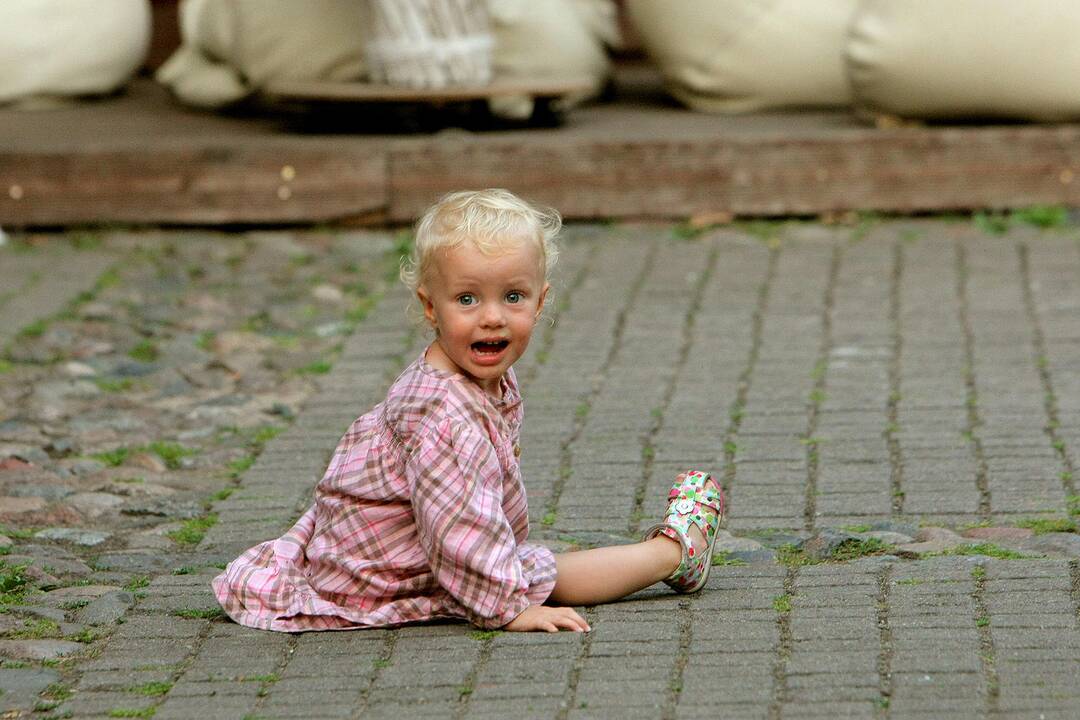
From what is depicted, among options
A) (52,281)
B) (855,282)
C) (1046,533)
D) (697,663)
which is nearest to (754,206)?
(855,282)

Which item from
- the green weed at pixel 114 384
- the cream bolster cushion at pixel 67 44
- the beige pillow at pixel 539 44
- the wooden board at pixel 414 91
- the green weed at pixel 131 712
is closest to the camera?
the green weed at pixel 131 712

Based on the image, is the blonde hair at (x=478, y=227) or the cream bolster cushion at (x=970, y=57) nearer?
the blonde hair at (x=478, y=227)

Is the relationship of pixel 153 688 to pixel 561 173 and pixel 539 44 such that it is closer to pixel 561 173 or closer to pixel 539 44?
pixel 561 173

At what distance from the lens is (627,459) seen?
445 centimetres

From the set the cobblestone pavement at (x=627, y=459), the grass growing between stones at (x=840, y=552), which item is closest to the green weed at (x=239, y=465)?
the cobblestone pavement at (x=627, y=459)

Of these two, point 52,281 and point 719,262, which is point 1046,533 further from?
point 52,281

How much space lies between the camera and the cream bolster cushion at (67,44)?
25.0 feet

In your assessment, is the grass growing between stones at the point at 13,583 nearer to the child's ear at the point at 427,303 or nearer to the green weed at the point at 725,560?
the child's ear at the point at 427,303

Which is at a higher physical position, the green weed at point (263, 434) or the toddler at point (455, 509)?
the toddler at point (455, 509)

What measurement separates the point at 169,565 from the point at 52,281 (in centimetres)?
286

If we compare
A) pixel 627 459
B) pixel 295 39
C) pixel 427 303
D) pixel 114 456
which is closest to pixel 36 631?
pixel 427 303

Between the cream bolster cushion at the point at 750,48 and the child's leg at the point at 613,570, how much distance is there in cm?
425

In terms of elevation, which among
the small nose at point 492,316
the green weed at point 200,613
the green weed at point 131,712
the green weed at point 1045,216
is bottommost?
the green weed at point 1045,216

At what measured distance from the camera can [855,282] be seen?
20.1ft
